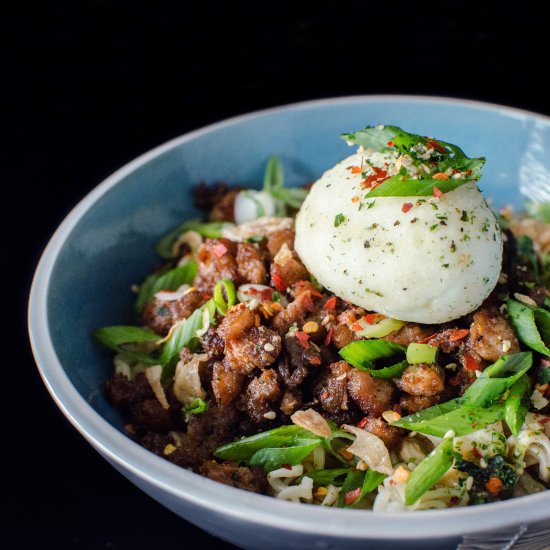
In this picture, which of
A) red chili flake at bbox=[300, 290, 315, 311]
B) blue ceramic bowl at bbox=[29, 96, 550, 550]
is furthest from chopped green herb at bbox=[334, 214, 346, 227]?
blue ceramic bowl at bbox=[29, 96, 550, 550]

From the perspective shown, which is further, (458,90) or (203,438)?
(458,90)

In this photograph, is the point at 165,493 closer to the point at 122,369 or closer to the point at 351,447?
the point at 351,447

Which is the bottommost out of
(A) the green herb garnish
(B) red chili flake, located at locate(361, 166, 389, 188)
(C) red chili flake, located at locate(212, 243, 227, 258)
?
(C) red chili flake, located at locate(212, 243, 227, 258)

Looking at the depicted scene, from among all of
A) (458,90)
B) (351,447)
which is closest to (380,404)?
(351,447)

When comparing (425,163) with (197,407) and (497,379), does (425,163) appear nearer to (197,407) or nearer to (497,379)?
(497,379)

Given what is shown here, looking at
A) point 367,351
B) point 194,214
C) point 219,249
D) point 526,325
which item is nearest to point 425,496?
point 367,351

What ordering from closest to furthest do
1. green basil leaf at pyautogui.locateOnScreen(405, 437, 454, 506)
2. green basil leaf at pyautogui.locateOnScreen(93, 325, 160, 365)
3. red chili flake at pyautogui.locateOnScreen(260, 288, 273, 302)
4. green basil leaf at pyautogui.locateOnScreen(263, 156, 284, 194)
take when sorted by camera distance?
green basil leaf at pyautogui.locateOnScreen(405, 437, 454, 506), red chili flake at pyautogui.locateOnScreen(260, 288, 273, 302), green basil leaf at pyautogui.locateOnScreen(93, 325, 160, 365), green basil leaf at pyautogui.locateOnScreen(263, 156, 284, 194)

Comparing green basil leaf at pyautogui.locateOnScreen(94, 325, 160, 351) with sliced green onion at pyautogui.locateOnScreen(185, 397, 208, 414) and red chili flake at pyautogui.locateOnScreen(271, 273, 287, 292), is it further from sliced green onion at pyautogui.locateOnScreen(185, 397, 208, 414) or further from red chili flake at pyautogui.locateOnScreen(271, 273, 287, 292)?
red chili flake at pyautogui.locateOnScreen(271, 273, 287, 292)
